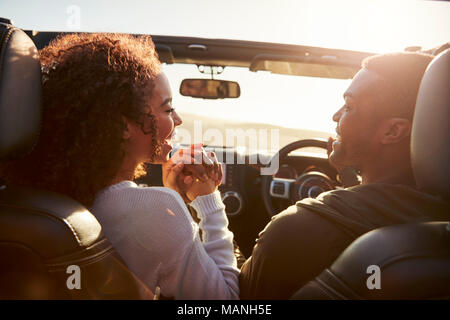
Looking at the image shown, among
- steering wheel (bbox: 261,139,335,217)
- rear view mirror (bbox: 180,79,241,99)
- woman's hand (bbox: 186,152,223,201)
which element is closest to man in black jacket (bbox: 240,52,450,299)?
woman's hand (bbox: 186,152,223,201)

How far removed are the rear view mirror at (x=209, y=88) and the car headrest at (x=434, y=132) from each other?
105 inches

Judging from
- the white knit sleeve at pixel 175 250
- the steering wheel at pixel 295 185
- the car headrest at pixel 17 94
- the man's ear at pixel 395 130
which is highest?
the car headrest at pixel 17 94

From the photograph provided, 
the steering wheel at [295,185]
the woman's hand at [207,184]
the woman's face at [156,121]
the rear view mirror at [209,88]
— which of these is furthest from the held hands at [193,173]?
the rear view mirror at [209,88]

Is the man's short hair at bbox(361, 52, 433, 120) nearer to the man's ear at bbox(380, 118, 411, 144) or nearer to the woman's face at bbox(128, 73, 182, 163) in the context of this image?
the man's ear at bbox(380, 118, 411, 144)

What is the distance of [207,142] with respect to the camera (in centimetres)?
411

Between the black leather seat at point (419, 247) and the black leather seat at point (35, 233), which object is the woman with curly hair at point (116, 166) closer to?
the black leather seat at point (35, 233)

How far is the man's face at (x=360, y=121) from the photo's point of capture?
5.88 ft

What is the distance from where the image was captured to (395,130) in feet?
5.66

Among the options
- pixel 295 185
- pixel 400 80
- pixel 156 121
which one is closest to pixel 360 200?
pixel 400 80

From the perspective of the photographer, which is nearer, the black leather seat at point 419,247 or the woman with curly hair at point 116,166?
the black leather seat at point 419,247

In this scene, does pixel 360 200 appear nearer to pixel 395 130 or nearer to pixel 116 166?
pixel 395 130

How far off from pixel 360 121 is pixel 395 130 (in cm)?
17

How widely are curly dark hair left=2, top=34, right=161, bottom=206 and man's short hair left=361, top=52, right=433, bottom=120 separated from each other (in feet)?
3.71
